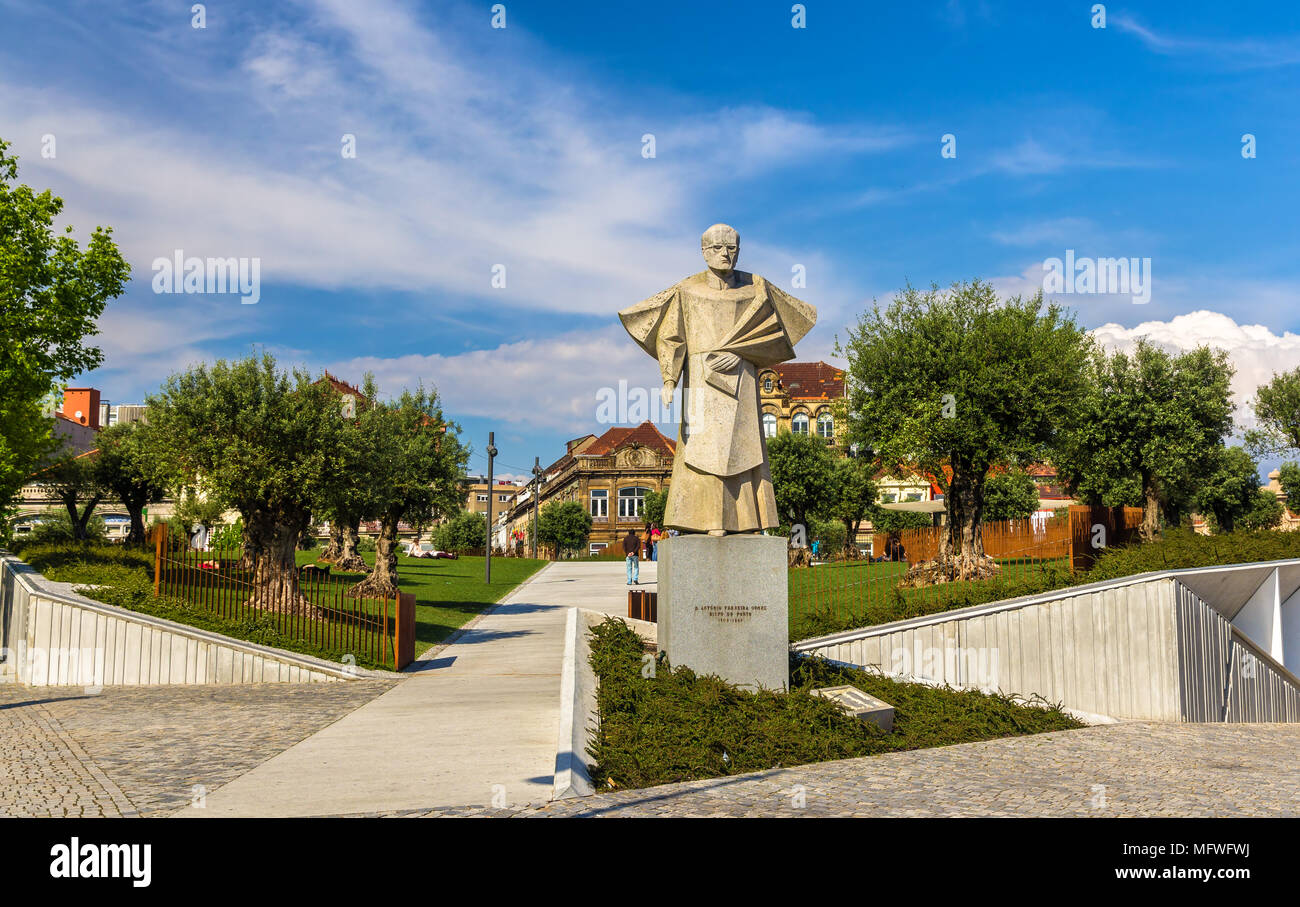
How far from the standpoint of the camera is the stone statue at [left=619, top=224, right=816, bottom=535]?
10109 millimetres

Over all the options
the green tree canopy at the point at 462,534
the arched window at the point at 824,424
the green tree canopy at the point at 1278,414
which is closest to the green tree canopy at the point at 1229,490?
the green tree canopy at the point at 1278,414

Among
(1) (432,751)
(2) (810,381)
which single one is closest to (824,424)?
(2) (810,381)

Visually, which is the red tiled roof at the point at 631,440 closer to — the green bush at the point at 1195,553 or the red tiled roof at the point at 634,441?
the red tiled roof at the point at 634,441

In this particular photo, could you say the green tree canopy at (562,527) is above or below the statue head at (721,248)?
below

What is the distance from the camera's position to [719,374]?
10312 mm

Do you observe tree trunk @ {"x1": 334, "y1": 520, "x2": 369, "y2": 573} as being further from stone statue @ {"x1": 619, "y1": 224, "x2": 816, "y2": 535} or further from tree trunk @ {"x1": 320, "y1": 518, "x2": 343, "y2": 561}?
stone statue @ {"x1": 619, "y1": 224, "x2": 816, "y2": 535}

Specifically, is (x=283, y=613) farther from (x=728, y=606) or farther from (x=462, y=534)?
(x=462, y=534)

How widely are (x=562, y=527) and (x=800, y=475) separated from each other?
28008 millimetres

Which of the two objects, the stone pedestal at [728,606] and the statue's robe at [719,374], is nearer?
the stone pedestal at [728,606]

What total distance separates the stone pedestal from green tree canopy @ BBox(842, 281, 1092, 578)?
48.5 feet

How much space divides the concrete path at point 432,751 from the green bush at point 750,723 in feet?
2.29

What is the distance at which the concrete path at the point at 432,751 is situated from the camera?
6352 mm

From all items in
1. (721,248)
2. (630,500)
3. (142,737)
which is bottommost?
(142,737)
